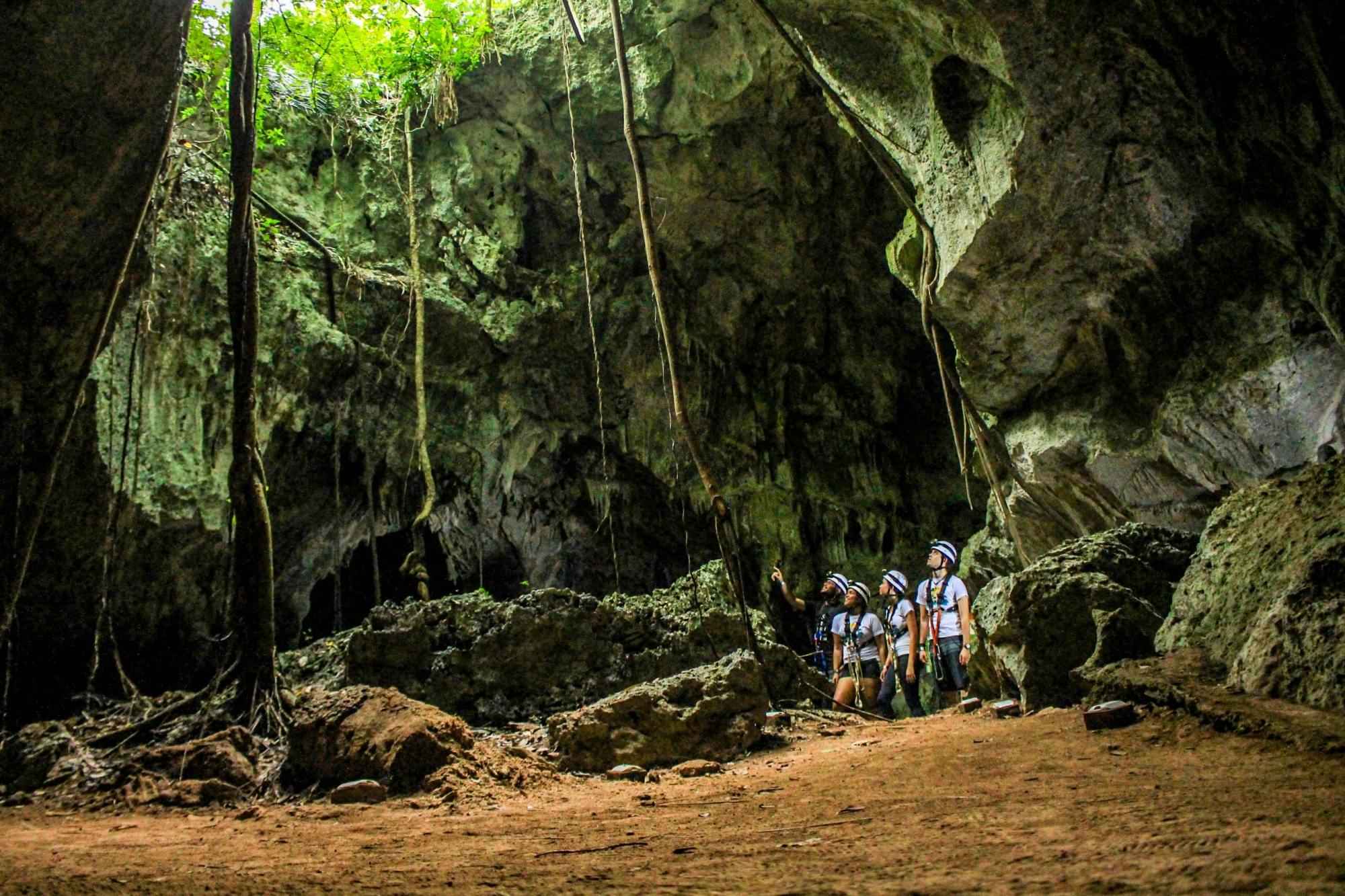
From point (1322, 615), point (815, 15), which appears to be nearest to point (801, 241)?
point (815, 15)

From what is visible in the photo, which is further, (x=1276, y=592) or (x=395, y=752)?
(x=395, y=752)

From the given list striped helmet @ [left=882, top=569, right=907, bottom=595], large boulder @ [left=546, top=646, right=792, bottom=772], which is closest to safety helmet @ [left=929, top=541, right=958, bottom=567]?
striped helmet @ [left=882, top=569, right=907, bottom=595]

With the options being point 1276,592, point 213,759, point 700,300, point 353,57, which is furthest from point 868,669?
point 353,57

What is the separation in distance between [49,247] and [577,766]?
2.98m

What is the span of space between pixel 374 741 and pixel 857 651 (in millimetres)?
3924

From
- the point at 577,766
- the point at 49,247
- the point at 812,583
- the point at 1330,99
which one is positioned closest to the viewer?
the point at 49,247

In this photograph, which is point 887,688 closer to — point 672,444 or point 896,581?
point 896,581

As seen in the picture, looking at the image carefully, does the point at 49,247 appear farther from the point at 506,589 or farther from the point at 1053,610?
the point at 506,589

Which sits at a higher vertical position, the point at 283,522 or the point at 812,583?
the point at 283,522

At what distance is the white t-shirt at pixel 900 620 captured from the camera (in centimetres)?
649

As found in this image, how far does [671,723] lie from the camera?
3959 millimetres

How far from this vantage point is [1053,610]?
12.6 ft

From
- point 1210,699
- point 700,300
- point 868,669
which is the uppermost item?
point 700,300

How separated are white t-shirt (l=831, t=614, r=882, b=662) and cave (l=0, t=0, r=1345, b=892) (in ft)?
0.13
